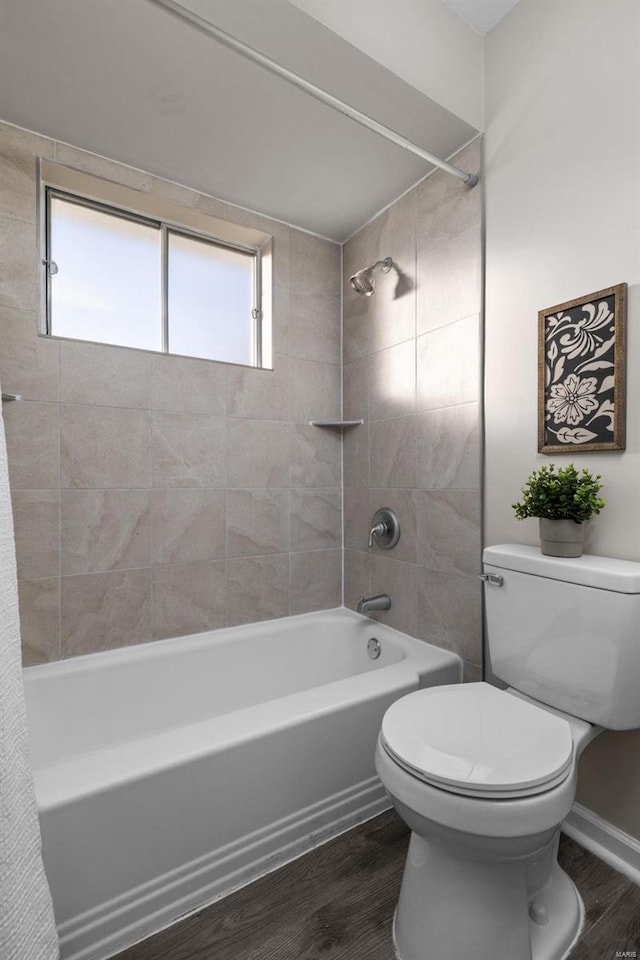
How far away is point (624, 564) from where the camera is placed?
4.22ft

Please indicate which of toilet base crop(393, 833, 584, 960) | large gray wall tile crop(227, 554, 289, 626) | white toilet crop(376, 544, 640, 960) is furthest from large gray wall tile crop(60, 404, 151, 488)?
toilet base crop(393, 833, 584, 960)

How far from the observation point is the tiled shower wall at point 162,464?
175 cm

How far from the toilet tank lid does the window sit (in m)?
1.42

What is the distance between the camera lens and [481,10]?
165 centimetres

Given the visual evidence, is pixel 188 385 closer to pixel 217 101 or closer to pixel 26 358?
pixel 26 358

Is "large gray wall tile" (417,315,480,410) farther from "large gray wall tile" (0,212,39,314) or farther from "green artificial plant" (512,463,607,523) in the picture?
"large gray wall tile" (0,212,39,314)

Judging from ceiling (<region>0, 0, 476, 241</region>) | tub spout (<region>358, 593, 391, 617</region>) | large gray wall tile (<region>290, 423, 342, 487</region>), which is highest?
ceiling (<region>0, 0, 476, 241</region>)

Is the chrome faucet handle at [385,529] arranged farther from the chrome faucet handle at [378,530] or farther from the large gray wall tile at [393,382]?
the large gray wall tile at [393,382]

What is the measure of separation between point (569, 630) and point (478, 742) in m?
0.42

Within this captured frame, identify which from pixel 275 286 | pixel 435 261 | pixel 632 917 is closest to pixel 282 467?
pixel 275 286

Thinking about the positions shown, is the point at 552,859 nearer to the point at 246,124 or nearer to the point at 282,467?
the point at 282,467

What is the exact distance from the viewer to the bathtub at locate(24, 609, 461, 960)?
111 centimetres

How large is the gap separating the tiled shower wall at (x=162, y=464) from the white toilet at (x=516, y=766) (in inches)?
45.2

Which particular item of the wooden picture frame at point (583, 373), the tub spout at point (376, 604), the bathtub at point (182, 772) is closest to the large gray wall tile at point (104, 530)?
the bathtub at point (182, 772)
